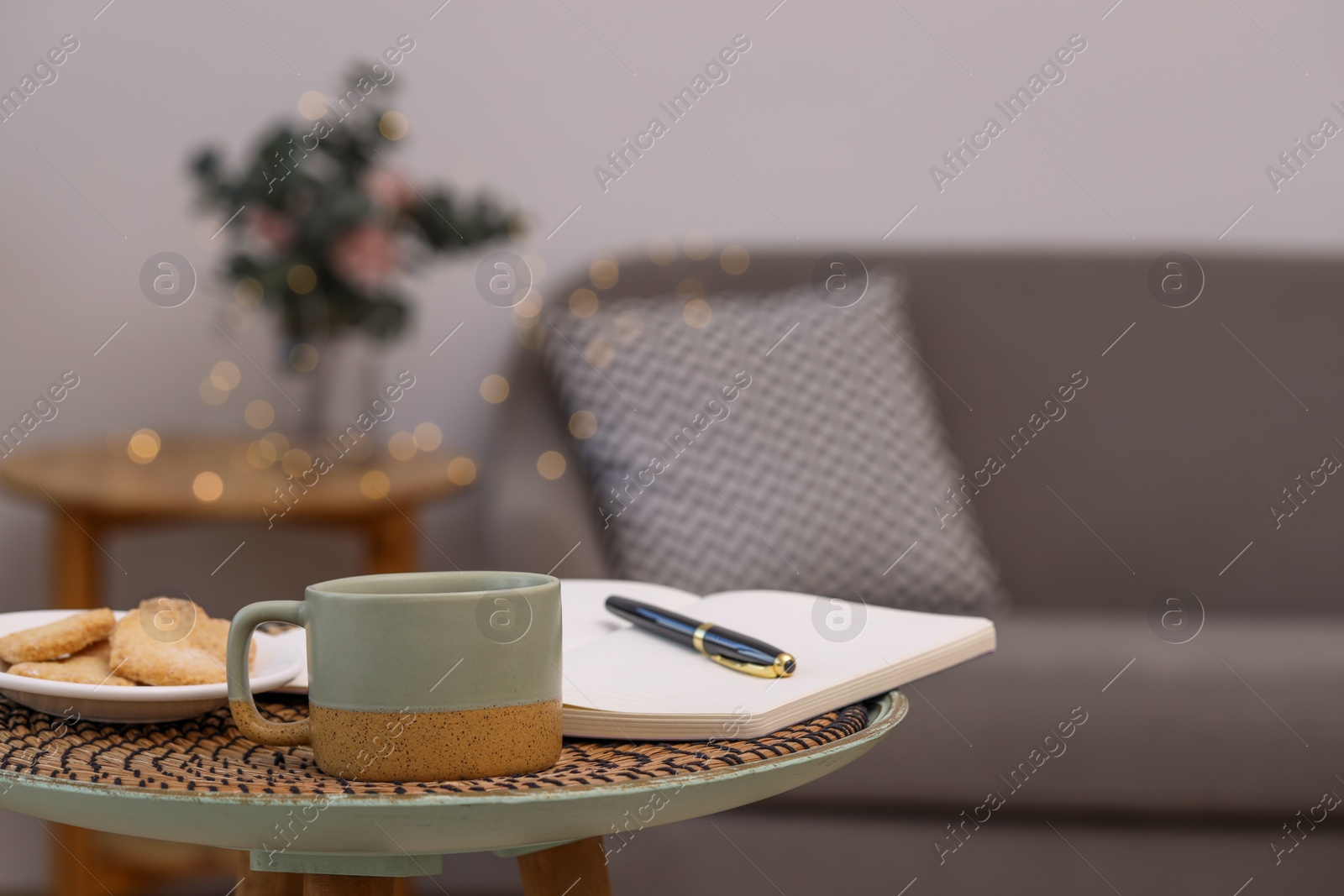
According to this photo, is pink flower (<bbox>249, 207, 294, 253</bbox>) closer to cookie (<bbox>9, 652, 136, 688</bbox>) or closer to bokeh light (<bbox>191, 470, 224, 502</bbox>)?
bokeh light (<bbox>191, 470, 224, 502</bbox>)

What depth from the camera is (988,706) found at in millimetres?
1057

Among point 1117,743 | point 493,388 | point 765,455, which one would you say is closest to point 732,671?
point 1117,743

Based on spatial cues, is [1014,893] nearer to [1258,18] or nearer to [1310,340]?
[1310,340]

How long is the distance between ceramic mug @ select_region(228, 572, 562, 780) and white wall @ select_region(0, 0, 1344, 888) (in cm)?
137

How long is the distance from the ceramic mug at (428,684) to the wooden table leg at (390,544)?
909 millimetres

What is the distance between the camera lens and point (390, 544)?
1.33 meters

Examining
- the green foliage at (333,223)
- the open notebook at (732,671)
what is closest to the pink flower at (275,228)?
the green foliage at (333,223)

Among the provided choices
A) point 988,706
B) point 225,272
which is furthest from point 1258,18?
point 225,272

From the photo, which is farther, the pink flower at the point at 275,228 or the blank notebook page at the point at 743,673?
the pink flower at the point at 275,228

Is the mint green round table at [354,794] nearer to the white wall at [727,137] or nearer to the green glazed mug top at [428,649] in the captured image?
the green glazed mug top at [428,649]

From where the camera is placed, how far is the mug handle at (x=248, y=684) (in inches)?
16.8

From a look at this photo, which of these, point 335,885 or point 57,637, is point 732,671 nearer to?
point 335,885

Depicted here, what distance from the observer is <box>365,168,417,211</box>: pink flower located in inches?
57.6

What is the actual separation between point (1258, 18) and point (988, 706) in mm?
1321
